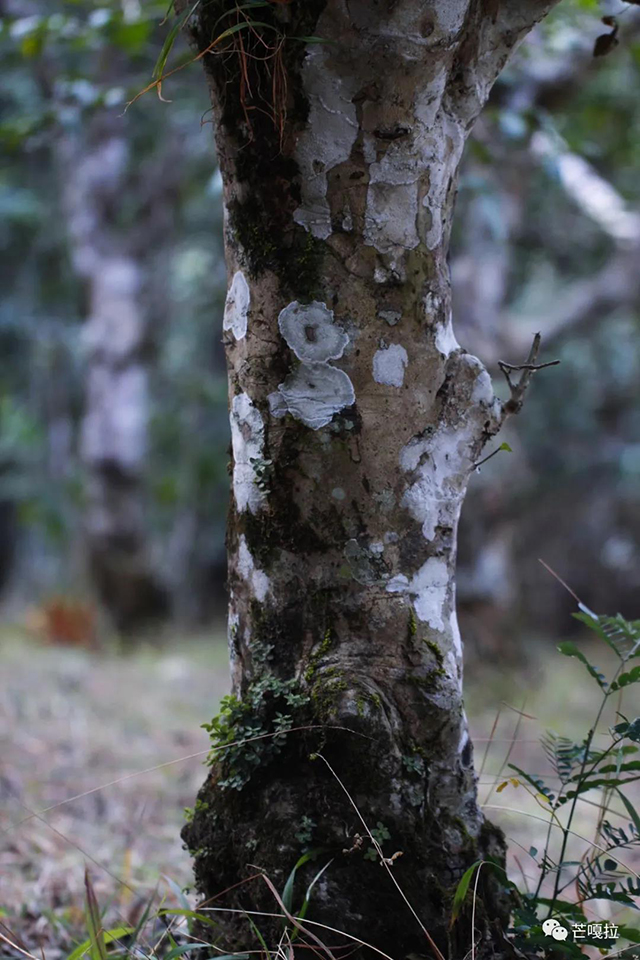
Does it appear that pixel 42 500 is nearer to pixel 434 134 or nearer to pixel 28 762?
pixel 28 762

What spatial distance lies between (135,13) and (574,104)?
298cm

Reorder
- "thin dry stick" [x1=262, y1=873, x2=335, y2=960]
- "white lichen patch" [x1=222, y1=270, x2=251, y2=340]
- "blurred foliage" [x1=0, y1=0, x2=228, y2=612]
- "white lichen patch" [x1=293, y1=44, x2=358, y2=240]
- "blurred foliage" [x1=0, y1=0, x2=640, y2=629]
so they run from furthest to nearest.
A: "blurred foliage" [x1=0, y1=0, x2=228, y2=612] < "blurred foliage" [x1=0, y1=0, x2=640, y2=629] < "white lichen patch" [x1=222, y1=270, x2=251, y2=340] < "white lichen patch" [x1=293, y1=44, x2=358, y2=240] < "thin dry stick" [x1=262, y1=873, x2=335, y2=960]

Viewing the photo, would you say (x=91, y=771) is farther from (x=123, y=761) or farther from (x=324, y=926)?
(x=324, y=926)

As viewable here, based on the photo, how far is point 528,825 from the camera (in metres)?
2.60

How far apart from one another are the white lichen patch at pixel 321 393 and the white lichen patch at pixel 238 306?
130mm

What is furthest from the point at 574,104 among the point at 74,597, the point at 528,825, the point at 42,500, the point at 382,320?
the point at 42,500

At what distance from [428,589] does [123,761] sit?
7.14 feet

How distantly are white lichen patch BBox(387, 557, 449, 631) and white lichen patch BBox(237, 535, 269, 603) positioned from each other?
188mm

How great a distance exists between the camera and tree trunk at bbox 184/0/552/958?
1.13 meters

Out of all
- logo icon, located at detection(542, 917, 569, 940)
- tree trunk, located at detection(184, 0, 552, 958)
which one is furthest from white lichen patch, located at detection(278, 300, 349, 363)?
logo icon, located at detection(542, 917, 569, 940)

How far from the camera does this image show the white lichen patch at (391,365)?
1.20 metres

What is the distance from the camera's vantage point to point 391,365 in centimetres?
121

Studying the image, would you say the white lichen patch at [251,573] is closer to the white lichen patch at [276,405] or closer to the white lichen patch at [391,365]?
the white lichen patch at [276,405]

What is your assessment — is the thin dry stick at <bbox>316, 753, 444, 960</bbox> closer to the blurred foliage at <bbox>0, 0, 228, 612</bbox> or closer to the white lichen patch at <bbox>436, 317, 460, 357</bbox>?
the white lichen patch at <bbox>436, 317, 460, 357</bbox>
